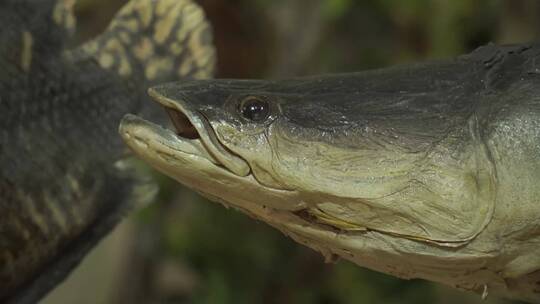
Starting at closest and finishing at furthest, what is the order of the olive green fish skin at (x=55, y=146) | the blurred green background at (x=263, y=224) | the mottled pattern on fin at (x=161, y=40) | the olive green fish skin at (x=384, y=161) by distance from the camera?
the olive green fish skin at (x=384, y=161) < the olive green fish skin at (x=55, y=146) < the mottled pattern on fin at (x=161, y=40) < the blurred green background at (x=263, y=224)

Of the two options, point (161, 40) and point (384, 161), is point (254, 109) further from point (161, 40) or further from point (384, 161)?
point (161, 40)

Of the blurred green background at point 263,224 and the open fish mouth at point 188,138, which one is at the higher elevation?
the blurred green background at point 263,224

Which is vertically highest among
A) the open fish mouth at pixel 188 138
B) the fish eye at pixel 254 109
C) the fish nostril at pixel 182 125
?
the fish eye at pixel 254 109

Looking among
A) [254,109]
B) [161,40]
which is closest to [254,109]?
[254,109]

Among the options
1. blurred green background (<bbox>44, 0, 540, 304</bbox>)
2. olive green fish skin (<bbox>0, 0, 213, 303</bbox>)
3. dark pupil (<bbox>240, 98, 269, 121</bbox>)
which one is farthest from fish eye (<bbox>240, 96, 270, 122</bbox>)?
blurred green background (<bbox>44, 0, 540, 304</bbox>)

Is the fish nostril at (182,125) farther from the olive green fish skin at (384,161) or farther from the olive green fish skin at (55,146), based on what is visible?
the olive green fish skin at (55,146)

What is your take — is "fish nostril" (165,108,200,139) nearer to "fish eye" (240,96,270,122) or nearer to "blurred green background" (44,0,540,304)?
"fish eye" (240,96,270,122)

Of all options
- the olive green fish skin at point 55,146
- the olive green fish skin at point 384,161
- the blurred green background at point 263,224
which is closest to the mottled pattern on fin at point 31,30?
the olive green fish skin at point 55,146
